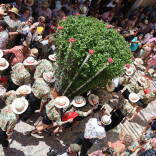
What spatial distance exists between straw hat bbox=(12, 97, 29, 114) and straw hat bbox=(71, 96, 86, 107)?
4.35 feet

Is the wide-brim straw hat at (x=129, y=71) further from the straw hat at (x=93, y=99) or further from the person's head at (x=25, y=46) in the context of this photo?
the person's head at (x=25, y=46)

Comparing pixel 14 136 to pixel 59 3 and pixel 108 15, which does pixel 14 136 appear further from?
pixel 108 15

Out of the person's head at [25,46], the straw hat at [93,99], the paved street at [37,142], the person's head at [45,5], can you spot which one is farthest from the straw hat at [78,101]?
the person's head at [45,5]

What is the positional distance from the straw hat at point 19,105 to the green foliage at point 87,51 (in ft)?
4.48

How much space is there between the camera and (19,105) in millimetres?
6297

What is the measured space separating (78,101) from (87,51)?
140 centimetres

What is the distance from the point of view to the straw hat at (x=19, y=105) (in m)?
6.27

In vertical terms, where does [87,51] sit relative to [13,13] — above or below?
above

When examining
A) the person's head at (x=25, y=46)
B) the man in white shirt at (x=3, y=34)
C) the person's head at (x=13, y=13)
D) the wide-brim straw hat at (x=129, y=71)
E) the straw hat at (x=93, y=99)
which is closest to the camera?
the straw hat at (x=93, y=99)

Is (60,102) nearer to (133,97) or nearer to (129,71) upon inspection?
(133,97)

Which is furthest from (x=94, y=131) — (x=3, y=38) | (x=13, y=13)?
(x=13, y=13)

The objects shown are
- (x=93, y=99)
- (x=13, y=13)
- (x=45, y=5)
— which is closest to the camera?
(x=93, y=99)

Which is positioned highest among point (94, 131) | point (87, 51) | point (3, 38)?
point (87, 51)

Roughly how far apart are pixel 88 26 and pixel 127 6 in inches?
342
